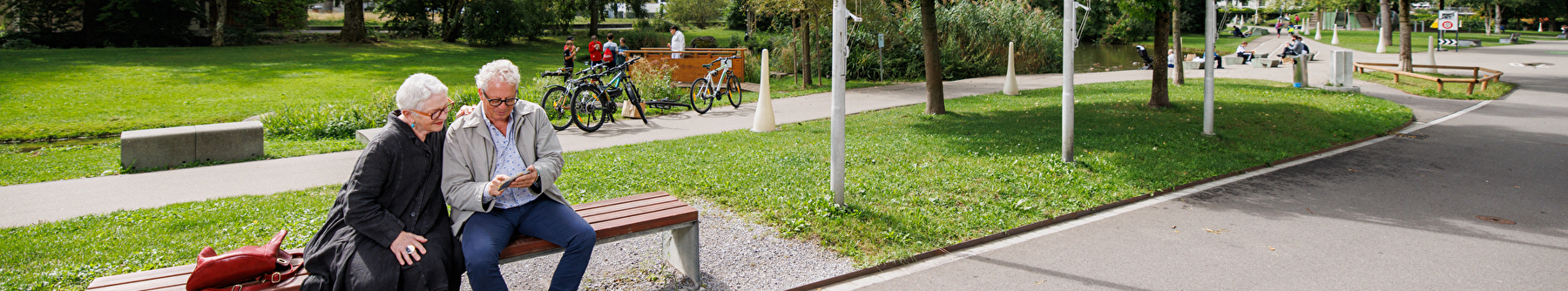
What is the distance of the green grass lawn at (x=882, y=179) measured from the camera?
5.14 metres

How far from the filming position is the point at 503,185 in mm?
3770

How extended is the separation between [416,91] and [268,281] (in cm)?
92

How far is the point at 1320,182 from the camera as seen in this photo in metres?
7.45

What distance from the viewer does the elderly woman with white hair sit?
340 cm

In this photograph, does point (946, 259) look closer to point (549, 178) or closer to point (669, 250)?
point (669, 250)

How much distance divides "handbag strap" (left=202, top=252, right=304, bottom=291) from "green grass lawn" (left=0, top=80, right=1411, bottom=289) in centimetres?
172

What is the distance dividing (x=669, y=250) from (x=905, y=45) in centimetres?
1806

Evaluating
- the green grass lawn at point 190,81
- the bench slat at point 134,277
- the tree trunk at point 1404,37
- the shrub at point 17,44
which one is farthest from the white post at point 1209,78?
the shrub at point 17,44

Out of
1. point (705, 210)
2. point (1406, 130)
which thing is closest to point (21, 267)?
point (705, 210)

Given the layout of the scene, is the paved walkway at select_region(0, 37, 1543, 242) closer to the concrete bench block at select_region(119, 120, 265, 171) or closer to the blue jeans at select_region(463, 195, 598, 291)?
the concrete bench block at select_region(119, 120, 265, 171)

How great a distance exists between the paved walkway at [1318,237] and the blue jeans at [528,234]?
1.51 metres

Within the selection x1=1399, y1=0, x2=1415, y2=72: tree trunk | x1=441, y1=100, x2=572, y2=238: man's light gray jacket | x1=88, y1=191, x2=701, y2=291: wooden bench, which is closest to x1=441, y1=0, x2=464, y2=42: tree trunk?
x1=1399, y1=0, x2=1415, y2=72: tree trunk

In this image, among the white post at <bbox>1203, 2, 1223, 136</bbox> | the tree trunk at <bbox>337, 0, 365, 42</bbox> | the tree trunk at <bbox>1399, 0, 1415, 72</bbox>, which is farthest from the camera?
the tree trunk at <bbox>337, 0, 365, 42</bbox>

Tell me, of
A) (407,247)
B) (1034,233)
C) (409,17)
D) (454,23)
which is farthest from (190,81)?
(409,17)
